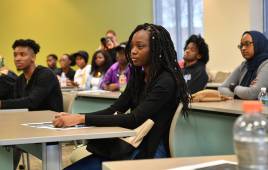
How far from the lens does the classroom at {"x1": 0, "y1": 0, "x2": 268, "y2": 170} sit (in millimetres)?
1614

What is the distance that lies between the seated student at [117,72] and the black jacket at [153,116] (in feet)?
9.56

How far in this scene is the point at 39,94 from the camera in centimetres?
393

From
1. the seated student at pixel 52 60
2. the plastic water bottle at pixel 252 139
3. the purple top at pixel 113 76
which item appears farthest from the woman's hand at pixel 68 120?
the seated student at pixel 52 60

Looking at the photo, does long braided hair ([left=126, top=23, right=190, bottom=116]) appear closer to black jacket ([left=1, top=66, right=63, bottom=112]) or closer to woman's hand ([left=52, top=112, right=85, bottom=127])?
woman's hand ([left=52, top=112, right=85, bottom=127])

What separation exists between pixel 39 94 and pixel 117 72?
6.77 feet

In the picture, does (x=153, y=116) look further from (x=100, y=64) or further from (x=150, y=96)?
(x=100, y=64)

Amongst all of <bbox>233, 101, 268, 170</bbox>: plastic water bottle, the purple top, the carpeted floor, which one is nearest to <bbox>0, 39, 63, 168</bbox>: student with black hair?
the carpeted floor

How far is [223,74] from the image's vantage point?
25.4 feet

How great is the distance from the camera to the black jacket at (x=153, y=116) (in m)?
2.43

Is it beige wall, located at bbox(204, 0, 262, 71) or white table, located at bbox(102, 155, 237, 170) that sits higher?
beige wall, located at bbox(204, 0, 262, 71)

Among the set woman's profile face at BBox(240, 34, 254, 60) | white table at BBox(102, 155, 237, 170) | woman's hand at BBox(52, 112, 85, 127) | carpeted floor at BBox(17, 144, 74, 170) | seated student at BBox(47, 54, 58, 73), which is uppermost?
seated student at BBox(47, 54, 58, 73)

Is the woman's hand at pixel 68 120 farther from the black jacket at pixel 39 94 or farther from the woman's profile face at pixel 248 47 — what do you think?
the woman's profile face at pixel 248 47

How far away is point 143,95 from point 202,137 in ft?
2.29

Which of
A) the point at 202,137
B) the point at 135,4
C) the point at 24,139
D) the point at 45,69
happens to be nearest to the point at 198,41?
the point at 45,69
